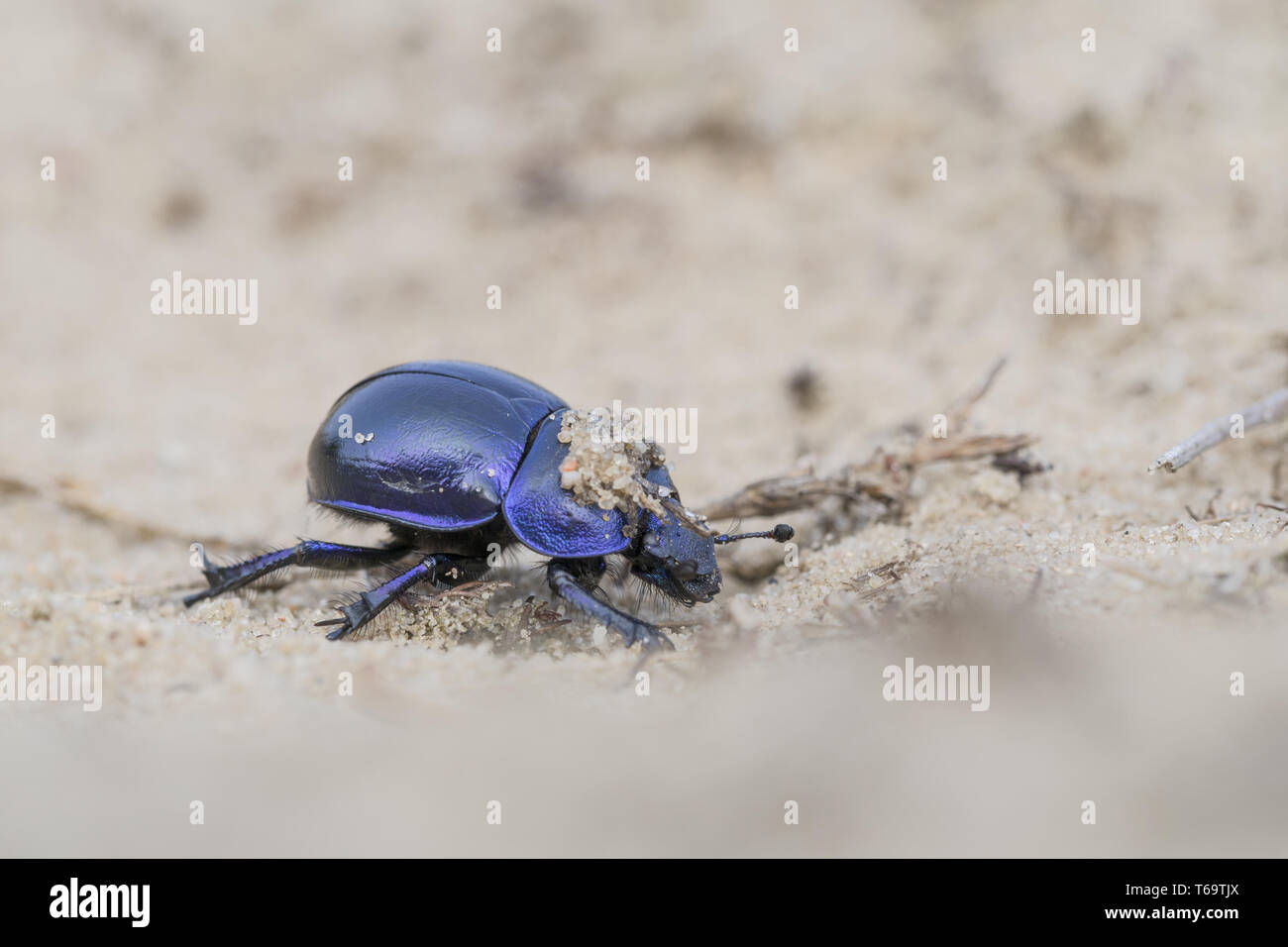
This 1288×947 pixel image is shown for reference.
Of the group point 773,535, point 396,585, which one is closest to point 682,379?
point 773,535

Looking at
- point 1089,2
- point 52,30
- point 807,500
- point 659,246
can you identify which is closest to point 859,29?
point 1089,2

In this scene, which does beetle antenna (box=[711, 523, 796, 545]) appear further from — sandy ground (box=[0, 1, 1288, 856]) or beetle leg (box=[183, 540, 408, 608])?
beetle leg (box=[183, 540, 408, 608])

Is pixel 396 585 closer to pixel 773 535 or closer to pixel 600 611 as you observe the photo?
pixel 600 611

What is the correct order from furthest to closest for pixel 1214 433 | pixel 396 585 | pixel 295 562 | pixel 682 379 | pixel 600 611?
pixel 682 379, pixel 295 562, pixel 1214 433, pixel 396 585, pixel 600 611

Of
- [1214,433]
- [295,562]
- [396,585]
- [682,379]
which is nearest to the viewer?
[396,585]

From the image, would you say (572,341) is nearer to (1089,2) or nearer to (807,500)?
(807,500)

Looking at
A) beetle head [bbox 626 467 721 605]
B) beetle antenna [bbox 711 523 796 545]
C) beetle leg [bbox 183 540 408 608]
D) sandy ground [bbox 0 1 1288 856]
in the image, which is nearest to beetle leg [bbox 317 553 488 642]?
sandy ground [bbox 0 1 1288 856]

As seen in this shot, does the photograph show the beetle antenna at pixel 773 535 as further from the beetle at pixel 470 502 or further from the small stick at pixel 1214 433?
the small stick at pixel 1214 433

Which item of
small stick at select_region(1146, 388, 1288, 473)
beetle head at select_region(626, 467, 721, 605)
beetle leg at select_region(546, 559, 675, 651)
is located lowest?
beetle leg at select_region(546, 559, 675, 651)
